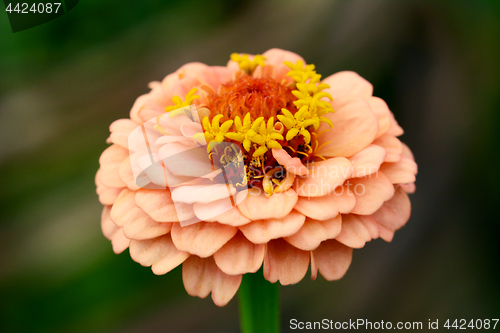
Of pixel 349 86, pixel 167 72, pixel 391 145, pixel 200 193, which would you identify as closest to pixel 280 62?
pixel 349 86

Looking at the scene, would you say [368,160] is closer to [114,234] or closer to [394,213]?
[394,213]

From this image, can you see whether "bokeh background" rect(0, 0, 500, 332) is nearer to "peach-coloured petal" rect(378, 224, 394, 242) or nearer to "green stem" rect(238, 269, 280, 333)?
"green stem" rect(238, 269, 280, 333)

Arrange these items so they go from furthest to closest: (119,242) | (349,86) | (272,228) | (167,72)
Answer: (167,72) < (349,86) < (119,242) < (272,228)

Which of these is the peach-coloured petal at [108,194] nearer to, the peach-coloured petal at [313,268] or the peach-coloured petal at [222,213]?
the peach-coloured petal at [222,213]

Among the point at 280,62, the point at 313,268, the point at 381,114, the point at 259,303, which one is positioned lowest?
the point at 259,303

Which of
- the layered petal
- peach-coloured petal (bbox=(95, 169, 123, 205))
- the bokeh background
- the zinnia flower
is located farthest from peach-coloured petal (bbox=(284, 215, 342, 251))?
the bokeh background

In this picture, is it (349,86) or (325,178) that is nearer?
(325,178)

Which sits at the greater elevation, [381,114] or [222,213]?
[381,114]
